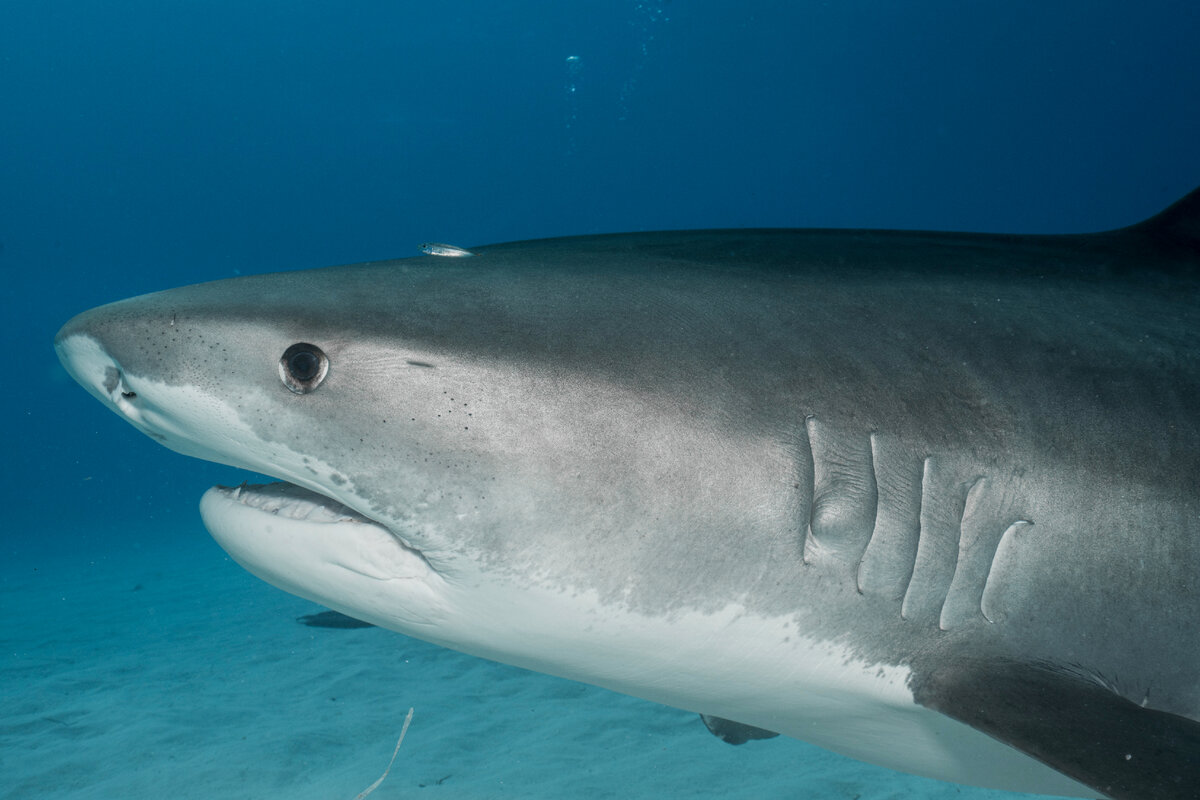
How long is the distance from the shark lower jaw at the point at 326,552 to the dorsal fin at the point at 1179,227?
2.07 meters

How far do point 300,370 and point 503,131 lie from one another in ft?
225

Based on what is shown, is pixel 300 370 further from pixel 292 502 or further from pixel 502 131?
pixel 502 131

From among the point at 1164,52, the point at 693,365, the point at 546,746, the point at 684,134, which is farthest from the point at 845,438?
the point at 684,134

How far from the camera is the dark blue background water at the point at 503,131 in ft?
160

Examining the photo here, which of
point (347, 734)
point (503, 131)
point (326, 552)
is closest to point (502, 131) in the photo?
point (503, 131)

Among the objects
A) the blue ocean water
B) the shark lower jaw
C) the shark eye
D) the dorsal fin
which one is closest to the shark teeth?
the shark lower jaw

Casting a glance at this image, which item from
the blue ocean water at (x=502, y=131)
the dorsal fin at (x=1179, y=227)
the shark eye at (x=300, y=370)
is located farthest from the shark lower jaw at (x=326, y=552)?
the blue ocean water at (x=502, y=131)

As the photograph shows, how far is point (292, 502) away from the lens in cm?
137

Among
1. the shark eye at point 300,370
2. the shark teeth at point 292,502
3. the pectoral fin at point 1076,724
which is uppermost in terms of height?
the shark eye at point 300,370

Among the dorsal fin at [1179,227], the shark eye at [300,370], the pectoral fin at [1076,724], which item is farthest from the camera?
the dorsal fin at [1179,227]

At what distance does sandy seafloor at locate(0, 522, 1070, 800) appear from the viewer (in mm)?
3094

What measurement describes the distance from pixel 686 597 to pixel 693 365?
17.6 inches

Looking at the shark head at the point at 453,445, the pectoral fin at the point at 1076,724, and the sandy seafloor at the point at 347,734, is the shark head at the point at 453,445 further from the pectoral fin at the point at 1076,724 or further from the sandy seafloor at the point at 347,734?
the sandy seafloor at the point at 347,734

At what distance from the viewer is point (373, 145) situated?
6681 cm
